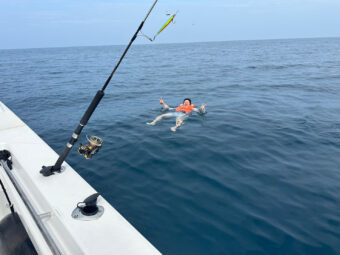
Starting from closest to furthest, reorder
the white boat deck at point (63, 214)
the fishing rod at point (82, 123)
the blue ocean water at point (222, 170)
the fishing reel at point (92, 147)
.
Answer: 1. the white boat deck at point (63, 214)
2. the fishing rod at point (82, 123)
3. the fishing reel at point (92, 147)
4. the blue ocean water at point (222, 170)

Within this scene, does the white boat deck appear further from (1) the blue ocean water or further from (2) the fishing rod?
(1) the blue ocean water

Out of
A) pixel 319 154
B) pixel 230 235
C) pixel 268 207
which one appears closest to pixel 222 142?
pixel 319 154

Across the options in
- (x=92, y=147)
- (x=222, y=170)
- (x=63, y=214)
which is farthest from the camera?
(x=222, y=170)

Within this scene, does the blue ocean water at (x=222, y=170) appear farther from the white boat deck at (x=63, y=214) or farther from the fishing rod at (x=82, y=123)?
the fishing rod at (x=82, y=123)

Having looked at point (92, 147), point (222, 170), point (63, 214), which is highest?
point (222, 170)

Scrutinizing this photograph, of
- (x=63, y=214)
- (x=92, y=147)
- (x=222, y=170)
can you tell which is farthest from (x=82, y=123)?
(x=222, y=170)

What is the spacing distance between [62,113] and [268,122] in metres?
9.63

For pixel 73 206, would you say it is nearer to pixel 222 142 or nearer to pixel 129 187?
pixel 129 187

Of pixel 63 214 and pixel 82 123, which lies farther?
pixel 82 123

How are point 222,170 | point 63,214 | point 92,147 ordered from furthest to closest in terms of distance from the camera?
point 222,170 < point 92,147 < point 63,214

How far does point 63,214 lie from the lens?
7.95 feet

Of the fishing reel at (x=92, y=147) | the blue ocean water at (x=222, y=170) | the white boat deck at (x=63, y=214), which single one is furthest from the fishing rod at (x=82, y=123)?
the blue ocean water at (x=222, y=170)

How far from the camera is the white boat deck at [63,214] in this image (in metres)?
2.09

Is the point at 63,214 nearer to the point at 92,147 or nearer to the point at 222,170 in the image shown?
the point at 92,147
